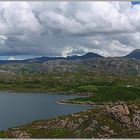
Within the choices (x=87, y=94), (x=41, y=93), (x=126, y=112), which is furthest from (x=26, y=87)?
(x=126, y=112)

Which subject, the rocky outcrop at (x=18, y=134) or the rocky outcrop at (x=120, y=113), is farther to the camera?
the rocky outcrop at (x=120, y=113)

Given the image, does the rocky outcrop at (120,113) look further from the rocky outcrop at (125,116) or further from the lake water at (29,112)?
the lake water at (29,112)

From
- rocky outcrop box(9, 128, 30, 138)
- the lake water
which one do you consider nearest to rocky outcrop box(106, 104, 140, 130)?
rocky outcrop box(9, 128, 30, 138)

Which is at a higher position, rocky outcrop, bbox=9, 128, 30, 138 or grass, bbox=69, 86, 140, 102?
rocky outcrop, bbox=9, 128, 30, 138

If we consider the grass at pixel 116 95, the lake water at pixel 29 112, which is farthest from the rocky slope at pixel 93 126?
the grass at pixel 116 95

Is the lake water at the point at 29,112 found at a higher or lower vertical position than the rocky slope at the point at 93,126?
lower

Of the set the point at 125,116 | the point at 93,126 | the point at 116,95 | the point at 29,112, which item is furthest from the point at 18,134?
the point at 116,95

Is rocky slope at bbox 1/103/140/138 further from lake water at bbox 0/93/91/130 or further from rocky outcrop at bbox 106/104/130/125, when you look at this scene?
lake water at bbox 0/93/91/130

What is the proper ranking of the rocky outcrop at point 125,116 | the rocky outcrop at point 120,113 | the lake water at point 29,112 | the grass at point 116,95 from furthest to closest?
1. the grass at point 116,95
2. the lake water at point 29,112
3. the rocky outcrop at point 120,113
4. the rocky outcrop at point 125,116
